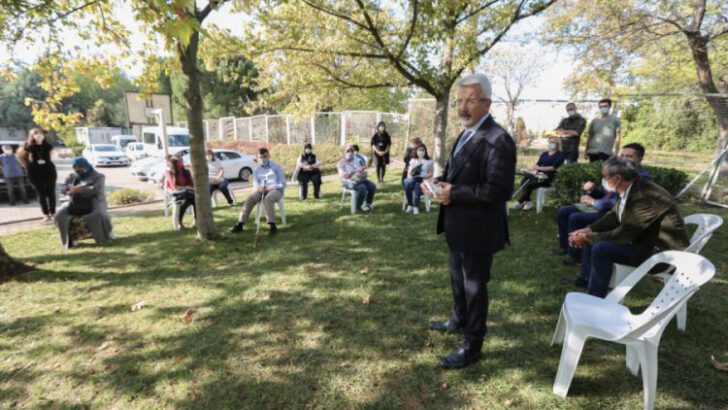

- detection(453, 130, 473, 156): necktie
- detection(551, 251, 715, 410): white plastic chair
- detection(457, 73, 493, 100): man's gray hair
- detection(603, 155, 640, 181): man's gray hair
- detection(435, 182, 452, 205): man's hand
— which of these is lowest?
detection(551, 251, 715, 410): white plastic chair

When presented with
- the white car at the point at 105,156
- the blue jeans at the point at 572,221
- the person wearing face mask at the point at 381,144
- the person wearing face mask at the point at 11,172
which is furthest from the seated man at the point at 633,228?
the white car at the point at 105,156

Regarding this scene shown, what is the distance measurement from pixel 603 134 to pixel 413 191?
3774 millimetres

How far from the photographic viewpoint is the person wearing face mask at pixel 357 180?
7770 mm

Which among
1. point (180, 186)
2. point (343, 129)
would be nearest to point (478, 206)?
point (180, 186)

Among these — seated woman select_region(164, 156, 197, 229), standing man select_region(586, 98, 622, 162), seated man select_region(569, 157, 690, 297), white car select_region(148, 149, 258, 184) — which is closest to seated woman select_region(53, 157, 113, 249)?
seated woman select_region(164, 156, 197, 229)

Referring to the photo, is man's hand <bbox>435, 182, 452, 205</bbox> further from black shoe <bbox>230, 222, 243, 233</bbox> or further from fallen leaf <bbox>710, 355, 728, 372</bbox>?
black shoe <bbox>230, 222, 243, 233</bbox>

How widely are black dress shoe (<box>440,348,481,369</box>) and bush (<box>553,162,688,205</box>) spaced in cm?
484

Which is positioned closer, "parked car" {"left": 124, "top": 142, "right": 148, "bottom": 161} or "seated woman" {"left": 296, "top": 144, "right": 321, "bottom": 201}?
"seated woman" {"left": 296, "top": 144, "right": 321, "bottom": 201}

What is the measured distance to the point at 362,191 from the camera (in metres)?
7.74

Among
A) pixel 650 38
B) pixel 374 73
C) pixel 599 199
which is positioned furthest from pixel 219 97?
pixel 599 199

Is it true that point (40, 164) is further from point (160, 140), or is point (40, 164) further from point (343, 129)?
point (343, 129)

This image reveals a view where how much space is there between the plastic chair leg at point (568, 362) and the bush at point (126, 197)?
11.9 metres

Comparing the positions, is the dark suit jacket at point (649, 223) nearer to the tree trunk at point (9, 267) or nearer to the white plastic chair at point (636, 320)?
the white plastic chair at point (636, 320)

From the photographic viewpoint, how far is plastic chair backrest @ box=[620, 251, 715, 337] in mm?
2131
